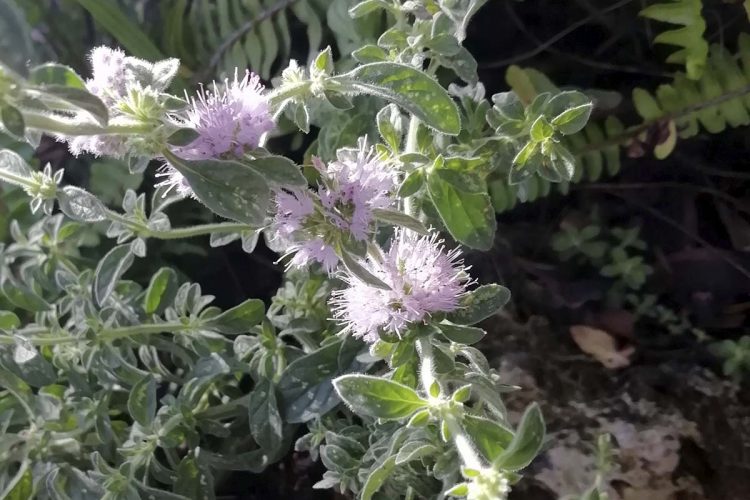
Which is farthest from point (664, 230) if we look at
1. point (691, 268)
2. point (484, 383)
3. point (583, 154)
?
point (484, 383)

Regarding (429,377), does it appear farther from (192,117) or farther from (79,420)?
(79,420)

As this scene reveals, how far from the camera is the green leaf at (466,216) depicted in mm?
551

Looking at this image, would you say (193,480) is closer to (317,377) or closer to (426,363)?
(317,377)

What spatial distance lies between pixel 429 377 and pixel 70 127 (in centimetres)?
27

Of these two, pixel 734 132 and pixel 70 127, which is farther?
pixel 734 132

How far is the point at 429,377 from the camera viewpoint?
47 cm

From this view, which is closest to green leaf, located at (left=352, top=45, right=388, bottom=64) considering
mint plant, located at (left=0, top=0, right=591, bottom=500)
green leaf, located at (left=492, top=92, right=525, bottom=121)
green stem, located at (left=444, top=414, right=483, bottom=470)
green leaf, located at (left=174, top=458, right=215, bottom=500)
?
mint plant, located at (left=0, top=0, right=591, bottom=500)

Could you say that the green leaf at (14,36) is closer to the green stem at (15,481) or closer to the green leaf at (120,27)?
the green leaf at (120,27)

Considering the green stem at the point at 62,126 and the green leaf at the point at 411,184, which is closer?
the green stem at the point at 62,126

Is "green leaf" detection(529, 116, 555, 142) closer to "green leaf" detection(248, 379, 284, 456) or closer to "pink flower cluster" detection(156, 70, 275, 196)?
"pink flower cluster" detection(156, 70, 275, 196)

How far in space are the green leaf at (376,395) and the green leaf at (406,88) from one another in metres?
0.18

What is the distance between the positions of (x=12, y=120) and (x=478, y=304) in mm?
342

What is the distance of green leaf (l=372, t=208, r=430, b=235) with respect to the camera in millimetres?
479

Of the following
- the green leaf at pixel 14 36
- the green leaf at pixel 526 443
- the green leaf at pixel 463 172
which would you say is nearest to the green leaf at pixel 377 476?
the green leaf at pixel 526 443
